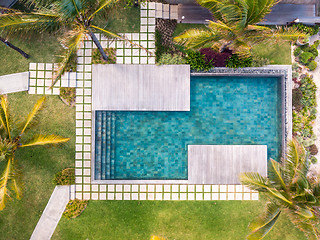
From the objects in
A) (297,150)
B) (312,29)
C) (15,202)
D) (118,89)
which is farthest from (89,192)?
(312,29)

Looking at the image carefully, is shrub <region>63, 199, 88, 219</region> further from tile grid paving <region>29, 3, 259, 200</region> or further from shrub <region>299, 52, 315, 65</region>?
shrub <region>299, 52, 315, 65</region>

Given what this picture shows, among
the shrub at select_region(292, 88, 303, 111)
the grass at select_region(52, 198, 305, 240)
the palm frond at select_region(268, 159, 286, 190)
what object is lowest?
the grass at select_region(52, 198, 305, 240)

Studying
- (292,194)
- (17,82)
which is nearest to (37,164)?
(17,82)

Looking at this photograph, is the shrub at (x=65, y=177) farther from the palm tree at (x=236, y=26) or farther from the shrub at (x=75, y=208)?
the palm tree at (x=236, y=26)

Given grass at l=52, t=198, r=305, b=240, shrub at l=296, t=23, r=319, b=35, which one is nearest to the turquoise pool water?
grass at l=52, t=198, r=305, b=240

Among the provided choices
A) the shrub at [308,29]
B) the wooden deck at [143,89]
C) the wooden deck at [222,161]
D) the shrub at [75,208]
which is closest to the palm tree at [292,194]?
the wooden deck at [222,161]

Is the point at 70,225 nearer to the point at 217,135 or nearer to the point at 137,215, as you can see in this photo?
the point at 137,215
